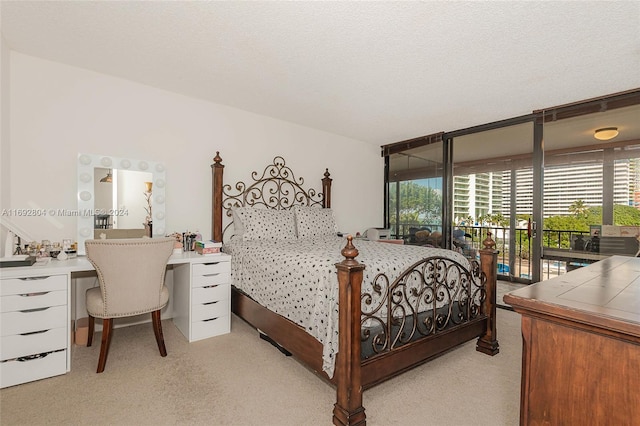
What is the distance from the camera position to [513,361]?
2387 millimetres

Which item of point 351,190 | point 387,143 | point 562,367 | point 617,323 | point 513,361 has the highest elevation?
point 387,143

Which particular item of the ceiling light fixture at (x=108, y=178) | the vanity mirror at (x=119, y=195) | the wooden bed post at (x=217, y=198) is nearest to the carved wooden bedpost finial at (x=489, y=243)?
the wooden bed post at (x=217, y=198)

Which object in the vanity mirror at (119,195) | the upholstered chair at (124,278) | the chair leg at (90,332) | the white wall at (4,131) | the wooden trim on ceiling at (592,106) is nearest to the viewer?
the upholstered chair at (124,278)

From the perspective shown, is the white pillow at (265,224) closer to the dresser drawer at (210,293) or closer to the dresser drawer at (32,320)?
the dresser drawer at (210,293)

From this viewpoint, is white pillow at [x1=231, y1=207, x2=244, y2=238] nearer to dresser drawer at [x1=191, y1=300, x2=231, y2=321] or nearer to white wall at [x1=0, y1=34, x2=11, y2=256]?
dresser drawer at [x1=191, y1=300, x2=231, y2=321]

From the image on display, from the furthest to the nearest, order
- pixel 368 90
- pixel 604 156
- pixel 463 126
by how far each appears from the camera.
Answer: pixel 463 126, pixel 604 156, pixel 368 90

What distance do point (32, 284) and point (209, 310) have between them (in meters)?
1.24

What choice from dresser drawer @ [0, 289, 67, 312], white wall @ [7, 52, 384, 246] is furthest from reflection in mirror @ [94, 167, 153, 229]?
dresser drawer @ [0, 289, 67, 312]

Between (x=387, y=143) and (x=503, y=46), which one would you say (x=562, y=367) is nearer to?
(x=503, y=46)

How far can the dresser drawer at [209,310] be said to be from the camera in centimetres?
271

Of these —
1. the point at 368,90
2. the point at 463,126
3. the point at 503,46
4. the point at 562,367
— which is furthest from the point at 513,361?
the point at 463,126

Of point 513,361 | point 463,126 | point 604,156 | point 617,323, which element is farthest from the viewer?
point 463,126

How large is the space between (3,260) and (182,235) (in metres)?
1.35

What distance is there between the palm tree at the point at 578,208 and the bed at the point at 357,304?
1636 mm
